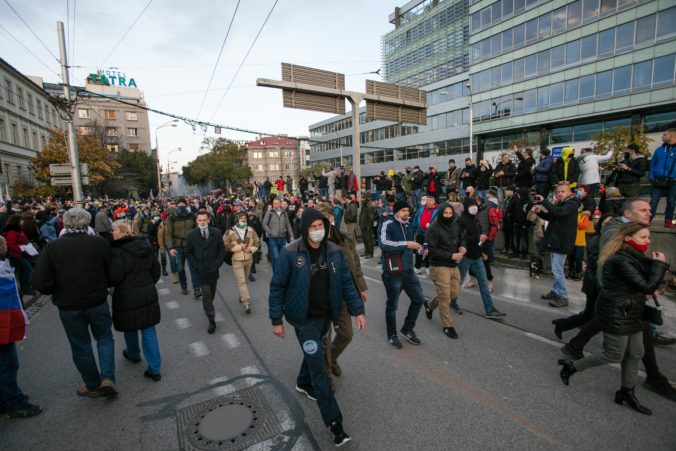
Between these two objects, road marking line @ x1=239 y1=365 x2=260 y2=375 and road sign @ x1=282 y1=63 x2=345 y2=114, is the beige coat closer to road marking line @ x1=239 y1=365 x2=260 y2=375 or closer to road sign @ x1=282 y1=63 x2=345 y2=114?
road marking line @ x1=239 y1=365 x2=260 y2=375

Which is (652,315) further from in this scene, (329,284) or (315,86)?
(315,86)

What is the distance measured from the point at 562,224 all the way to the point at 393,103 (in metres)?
11.5

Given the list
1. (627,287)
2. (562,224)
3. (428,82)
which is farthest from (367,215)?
(428,82)

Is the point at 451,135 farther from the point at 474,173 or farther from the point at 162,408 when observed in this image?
the point at 162,408

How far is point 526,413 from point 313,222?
8.79 feet

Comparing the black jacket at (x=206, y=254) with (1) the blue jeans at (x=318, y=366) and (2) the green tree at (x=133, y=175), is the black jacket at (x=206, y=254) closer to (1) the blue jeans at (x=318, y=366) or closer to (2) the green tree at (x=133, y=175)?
(1) the blue jeans at (x=318, y=366)

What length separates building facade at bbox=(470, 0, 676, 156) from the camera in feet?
90.2

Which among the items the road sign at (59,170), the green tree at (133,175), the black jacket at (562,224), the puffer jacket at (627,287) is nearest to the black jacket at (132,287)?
the puffer jacket at (627,287)

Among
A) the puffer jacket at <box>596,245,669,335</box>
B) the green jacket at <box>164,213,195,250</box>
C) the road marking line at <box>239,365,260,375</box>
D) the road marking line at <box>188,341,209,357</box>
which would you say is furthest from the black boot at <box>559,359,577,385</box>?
the green jacket at <box>164,213,195,250</box>

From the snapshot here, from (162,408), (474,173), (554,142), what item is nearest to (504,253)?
(474,173)

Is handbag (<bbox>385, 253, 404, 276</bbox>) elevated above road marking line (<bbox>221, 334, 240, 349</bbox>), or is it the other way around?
handbag (<bbox>385, 253, 404, 276</bbox>)

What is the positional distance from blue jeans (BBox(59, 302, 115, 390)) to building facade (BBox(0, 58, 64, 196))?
35565 mm

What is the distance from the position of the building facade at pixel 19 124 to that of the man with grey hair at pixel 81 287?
35533 mm

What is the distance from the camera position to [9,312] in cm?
347
